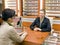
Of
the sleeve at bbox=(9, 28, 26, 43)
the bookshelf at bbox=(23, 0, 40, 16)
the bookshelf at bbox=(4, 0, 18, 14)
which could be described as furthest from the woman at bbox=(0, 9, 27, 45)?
the bookshelf at bbox=(4, 0, 18, 14)

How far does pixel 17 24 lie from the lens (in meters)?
3.49

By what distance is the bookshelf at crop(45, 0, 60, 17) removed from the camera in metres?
5.20

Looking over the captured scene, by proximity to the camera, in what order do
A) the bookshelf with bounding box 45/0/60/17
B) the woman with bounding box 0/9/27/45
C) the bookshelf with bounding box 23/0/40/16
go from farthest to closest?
the bookshelf with bounding box 23/0/40/16 < the bookshelf with bounding box 45/0/60/17 < the woman with bounding box 0/9/27/45

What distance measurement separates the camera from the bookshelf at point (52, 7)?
5196mm

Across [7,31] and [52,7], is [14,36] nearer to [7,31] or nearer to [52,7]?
[7,31]

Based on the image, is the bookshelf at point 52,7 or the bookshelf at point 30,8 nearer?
the bookshelf at point 52,7

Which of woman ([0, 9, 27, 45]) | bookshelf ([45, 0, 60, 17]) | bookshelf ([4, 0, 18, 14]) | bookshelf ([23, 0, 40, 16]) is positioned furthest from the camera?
bookshelf ([4, 0, 18, 14])

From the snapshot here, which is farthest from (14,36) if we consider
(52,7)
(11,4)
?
(11,4)

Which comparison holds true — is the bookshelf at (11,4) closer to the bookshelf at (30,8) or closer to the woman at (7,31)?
the bookshelf at (30,8)

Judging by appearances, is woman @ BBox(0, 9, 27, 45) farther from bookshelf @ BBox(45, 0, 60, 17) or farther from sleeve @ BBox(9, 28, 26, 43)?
bookshelf @ BBox(45, 0, 60, 17)

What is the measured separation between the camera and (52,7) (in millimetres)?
5305

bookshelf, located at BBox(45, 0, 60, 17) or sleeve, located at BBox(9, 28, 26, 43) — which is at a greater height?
bookshelf, located at BBox(45, 0, 60, 17)

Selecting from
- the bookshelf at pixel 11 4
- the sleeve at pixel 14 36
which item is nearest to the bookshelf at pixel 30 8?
the bookshelf at pixel 11 4

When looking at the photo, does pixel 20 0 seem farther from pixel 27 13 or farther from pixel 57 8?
pixel 57 8
